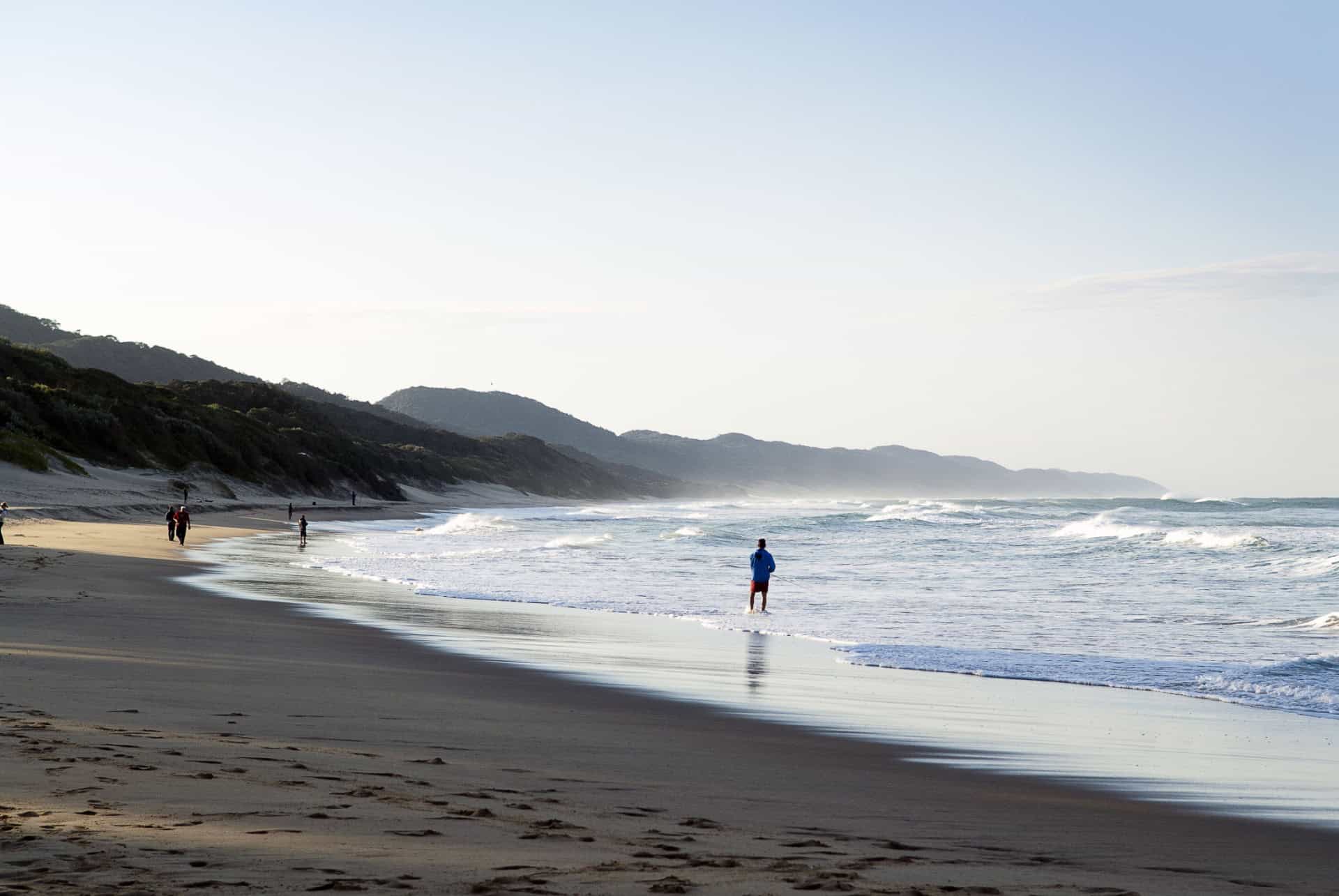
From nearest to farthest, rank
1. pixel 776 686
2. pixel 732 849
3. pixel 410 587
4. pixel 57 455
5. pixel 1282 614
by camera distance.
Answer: pixel 732 849 → pixel 776 686 → pixel 1282 614 → pixel 410 587 → pixel 57 455

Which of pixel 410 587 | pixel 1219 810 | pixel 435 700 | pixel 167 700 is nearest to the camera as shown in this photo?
pixel 1219 810

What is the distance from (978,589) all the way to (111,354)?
161010mm

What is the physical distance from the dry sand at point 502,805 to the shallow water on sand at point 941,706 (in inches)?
24.3

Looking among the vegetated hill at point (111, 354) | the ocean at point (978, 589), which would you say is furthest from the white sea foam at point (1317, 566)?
the vegetated hill at point (111, 354)

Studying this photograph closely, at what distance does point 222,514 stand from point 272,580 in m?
32.6

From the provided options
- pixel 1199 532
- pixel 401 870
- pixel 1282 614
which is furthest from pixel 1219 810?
pixel 1199 532

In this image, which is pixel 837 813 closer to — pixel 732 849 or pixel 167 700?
pixel 732 849

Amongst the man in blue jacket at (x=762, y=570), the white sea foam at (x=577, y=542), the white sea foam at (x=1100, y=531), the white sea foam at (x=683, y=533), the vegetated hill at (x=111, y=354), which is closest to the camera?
the man in blue jacket at (x=762, y=570)

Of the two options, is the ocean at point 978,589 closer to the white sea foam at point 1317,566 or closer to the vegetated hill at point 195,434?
the white sea foam at point 1317,566

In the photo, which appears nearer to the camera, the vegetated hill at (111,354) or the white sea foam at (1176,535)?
the white sea foam at (1176,535)

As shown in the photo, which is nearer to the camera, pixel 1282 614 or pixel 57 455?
pixel 1282 614

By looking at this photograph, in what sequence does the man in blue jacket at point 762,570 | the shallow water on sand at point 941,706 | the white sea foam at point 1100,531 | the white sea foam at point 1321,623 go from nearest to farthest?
the shallow water on sand at point 941,706 → the white sea foam at point 1321,623 → the man in blue jacket at point 762,570 → the white sea foam at point 1100,531

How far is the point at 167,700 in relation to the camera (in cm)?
765

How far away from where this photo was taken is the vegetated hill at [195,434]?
5525cm
